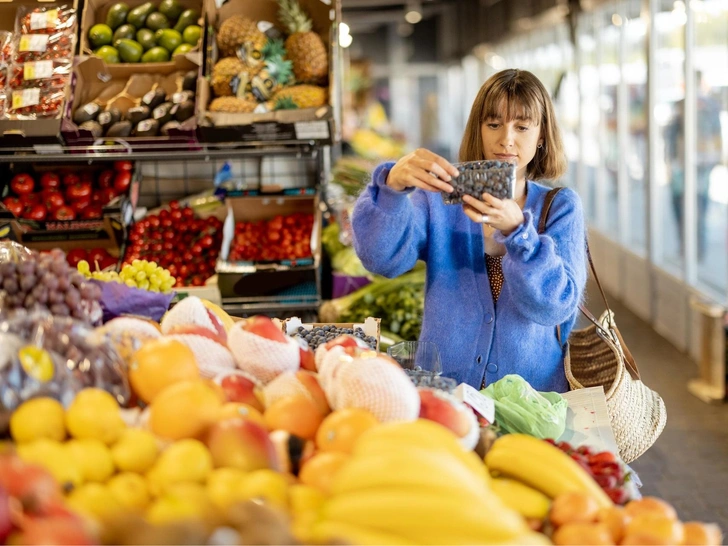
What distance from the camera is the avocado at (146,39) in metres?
4.45

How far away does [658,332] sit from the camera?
745cm

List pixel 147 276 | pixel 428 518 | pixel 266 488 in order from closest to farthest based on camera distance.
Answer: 1. pixel 428 518
2. pixel 266 488
3. pixel 147 276

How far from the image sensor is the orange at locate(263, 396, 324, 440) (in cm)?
150

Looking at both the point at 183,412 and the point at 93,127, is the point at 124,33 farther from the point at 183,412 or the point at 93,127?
the point at 183,412

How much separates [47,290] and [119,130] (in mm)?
2431

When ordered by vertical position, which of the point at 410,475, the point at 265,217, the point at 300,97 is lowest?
the point at 410,475

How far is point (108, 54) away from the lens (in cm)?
436

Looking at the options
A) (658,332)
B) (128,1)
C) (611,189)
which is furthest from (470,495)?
(611,189)

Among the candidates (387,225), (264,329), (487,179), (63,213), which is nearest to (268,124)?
(63,213)

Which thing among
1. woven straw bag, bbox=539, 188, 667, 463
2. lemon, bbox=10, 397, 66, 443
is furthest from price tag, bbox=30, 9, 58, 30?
lemon, bbox=10, 397, 66, 443

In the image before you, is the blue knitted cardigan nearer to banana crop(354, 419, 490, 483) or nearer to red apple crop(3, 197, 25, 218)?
banana crop(354, 419, 490, 483)

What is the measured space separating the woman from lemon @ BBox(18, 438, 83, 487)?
1238 millimetres

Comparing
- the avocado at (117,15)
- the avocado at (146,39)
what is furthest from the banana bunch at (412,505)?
the avocado at (117,15)

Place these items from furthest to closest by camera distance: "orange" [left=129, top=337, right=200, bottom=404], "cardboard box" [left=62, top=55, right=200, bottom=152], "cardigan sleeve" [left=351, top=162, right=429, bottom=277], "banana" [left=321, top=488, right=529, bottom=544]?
"cardboard box" [left=62, top=55, right=200, bottom=152]
"cardigan sleeve" [left=351, top=162, right=429, bottom=277]
"orange" [left=129, top=337, right=200, bottom=404]
"banana" [left=321, top=488, right=529, bottom=544]
